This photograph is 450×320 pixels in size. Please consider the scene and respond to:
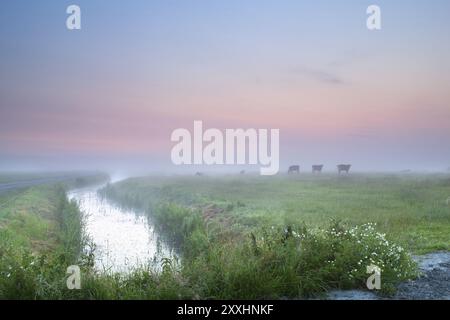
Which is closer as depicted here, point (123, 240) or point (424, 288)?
point (424, 288)

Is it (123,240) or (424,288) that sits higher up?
(424,288)

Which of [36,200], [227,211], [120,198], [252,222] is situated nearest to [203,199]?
[227,211]

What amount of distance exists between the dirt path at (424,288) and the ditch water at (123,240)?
8.44 metres

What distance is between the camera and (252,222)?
902 inches

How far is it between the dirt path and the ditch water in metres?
8.44

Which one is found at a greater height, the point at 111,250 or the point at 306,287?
the point at 306,287

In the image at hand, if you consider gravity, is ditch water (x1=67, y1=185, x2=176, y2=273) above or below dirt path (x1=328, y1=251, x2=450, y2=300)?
below

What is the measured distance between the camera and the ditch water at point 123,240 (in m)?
19.7

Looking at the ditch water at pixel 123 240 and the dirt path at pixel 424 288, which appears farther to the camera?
the ditch water at pixel 123 240

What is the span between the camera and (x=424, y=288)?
9508 mm

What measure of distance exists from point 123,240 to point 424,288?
19018 mm

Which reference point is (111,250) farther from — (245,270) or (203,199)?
(245,270)

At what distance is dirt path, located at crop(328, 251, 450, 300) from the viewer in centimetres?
891
